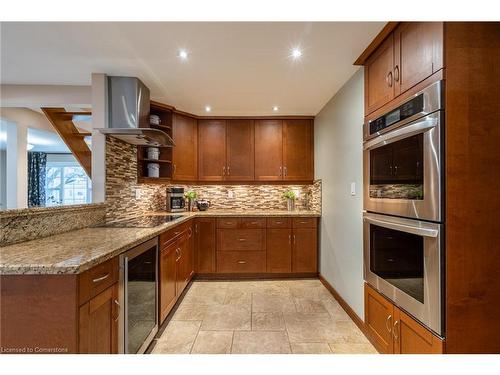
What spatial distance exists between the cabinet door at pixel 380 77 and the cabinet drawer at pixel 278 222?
1890mm

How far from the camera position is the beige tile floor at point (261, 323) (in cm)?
200

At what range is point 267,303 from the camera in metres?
2.79

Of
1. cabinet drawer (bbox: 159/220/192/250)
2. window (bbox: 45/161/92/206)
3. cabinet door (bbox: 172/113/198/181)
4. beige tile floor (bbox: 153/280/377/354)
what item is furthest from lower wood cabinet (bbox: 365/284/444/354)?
window (bbox: 45/161/92/206)

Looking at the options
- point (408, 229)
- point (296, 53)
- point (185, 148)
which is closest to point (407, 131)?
point (408, 229)

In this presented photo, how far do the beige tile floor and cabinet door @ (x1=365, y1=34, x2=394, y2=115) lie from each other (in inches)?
76.0

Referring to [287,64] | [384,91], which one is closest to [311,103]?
[287,64]

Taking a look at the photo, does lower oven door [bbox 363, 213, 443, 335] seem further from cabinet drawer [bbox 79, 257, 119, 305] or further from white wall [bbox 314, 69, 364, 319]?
cabinet drawer [bbox 79, 257, 119, 305]

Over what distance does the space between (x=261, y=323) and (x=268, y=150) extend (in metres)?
2.44

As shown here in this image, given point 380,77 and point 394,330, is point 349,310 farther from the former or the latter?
point 380,77

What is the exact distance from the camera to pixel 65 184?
281 inches

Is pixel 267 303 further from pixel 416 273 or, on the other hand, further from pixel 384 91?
pixel 384 91

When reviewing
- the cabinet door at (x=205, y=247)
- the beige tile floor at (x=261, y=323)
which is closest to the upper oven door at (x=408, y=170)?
the beige tile floor at (x=261, y=323)

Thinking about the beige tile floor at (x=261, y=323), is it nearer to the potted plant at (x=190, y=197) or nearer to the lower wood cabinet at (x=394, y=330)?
the lower wood cabinet at (x=394, y=330)

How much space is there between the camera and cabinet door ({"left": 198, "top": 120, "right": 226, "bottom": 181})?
3.93m
